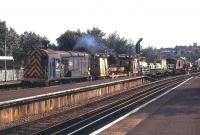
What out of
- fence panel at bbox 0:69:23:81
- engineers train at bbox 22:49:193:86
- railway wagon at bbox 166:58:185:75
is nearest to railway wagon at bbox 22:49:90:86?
engineers train at bbox 22:49:193:86

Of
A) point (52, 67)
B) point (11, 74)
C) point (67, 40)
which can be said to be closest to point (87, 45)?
point (11, 74)

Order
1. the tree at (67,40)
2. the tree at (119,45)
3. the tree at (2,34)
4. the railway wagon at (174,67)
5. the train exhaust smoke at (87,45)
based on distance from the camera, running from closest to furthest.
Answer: the train exhaust smoke at (87,45), the tree at (67,40), the tree at (2,34), the railway wagon at (174,67), the tree at (119,45)

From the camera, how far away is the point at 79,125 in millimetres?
18188

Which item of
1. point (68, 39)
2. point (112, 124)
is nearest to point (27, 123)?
point (112, 124)

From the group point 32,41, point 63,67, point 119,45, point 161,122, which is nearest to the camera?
point 161,122

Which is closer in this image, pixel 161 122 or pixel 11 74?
pixel 161 122

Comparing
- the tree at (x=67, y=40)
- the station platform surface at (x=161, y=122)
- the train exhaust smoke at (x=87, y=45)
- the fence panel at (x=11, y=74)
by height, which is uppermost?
the tree at (x=67, y=40)

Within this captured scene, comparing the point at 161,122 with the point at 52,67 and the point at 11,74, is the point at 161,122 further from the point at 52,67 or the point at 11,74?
the point at 11,74

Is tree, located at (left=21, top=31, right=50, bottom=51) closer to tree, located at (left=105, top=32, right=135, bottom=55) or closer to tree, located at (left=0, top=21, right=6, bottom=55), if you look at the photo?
tree, located at (left=0, top=21, right=6, bottom=55)

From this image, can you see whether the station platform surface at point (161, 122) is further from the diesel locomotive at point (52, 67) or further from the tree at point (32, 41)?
the tree at point (32, 41)

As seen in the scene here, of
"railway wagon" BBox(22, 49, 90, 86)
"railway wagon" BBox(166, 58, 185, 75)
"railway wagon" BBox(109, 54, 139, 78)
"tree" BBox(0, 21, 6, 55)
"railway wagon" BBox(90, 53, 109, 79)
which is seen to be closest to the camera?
"railway wagon" BBox(22, 49, 90, 86)

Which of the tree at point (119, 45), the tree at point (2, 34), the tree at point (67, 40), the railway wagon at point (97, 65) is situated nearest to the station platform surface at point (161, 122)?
the railway wagon at point (97, 65)

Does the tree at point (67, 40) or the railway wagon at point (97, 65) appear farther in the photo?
the tree at point (67, 40)

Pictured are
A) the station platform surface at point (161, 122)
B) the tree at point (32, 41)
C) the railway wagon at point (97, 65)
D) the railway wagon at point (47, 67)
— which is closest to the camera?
the station platform surface at point (161, 122)
